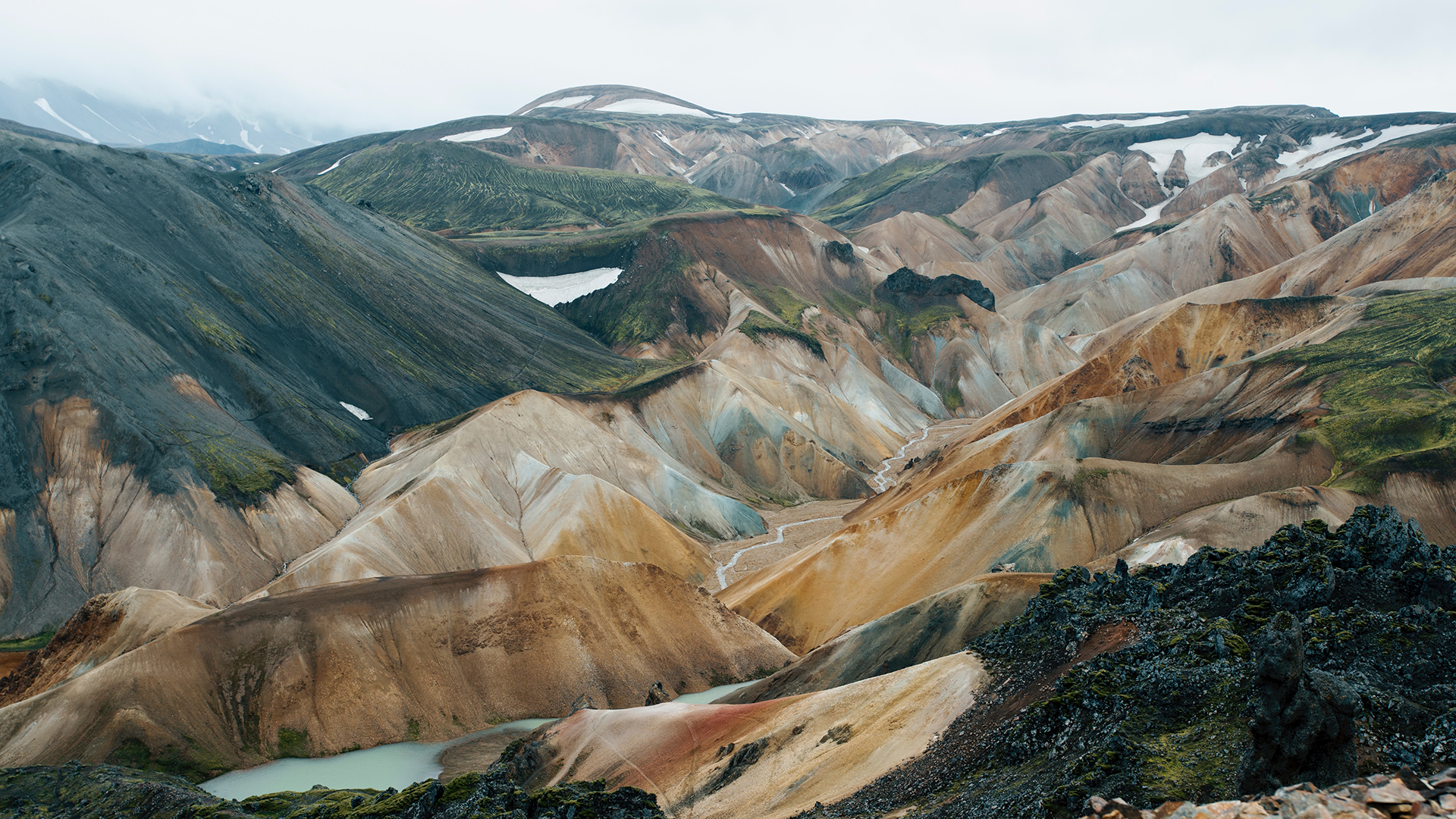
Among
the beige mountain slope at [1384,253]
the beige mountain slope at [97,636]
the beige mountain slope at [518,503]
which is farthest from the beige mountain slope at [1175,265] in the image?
the beige mountain slope at [97,636]

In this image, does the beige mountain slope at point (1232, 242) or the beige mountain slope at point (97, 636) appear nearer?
the beige mountain slope at point (97, 636)

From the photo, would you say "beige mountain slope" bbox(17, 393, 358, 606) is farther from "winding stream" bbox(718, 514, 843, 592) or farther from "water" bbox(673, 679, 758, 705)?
"water" bbox(673, 679, 758, 705)

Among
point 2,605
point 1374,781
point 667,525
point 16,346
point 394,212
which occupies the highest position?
point 394,212

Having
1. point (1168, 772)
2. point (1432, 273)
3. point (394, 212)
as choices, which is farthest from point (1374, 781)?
point (394, 212)

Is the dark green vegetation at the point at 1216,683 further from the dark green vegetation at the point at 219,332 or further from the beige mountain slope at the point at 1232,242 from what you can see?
the beige mountain slope at the point at 1232,242

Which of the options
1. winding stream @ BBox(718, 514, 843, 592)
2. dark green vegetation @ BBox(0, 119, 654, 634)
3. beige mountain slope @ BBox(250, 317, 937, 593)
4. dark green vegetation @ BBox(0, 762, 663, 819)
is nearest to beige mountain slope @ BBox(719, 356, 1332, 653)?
winding stream @ BBox(718, 514, 843, 592)

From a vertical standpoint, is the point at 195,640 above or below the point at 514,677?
above

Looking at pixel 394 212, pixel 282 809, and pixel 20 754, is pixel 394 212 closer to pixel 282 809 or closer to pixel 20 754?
pixel 20 754
